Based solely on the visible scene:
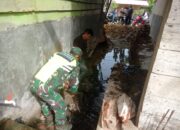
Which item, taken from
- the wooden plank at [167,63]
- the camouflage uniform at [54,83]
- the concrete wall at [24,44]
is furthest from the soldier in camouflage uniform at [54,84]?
the wooden plank at [167,63]

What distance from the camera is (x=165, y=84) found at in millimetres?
2408

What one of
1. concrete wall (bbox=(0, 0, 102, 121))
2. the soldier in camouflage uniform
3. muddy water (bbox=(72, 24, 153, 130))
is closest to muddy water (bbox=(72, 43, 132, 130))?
muddy water (bbox=(72, 24, 153, 130))

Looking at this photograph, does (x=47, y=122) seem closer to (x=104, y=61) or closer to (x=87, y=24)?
(x=104, y=61)

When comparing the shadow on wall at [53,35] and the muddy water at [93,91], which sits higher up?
the shadow on wall at [53,35]

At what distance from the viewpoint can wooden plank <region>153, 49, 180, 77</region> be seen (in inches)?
89.1

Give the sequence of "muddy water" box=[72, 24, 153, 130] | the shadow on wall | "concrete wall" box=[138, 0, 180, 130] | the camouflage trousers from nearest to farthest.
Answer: "concrete wall" box=[138, 0, 180, 130] → the camouflage trousers → "muddy water" box=[72, 24, 153, 130] → the shadow on wall

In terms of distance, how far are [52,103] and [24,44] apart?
1.09 m

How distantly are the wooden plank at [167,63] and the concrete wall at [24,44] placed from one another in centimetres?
192

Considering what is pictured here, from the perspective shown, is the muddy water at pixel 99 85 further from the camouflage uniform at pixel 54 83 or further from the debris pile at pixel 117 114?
the camouflage uniform at pixel 54 83

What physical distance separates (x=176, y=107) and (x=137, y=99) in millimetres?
728

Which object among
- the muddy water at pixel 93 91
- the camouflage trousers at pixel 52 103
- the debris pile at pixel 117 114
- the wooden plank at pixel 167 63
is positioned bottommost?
the muddy water at pixel 93 91

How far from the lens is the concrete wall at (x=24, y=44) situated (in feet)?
9.53

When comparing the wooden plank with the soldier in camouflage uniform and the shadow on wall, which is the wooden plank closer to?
the soldier in camouflage uniform

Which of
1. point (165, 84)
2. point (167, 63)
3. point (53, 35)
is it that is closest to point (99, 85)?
point (53, 35)
